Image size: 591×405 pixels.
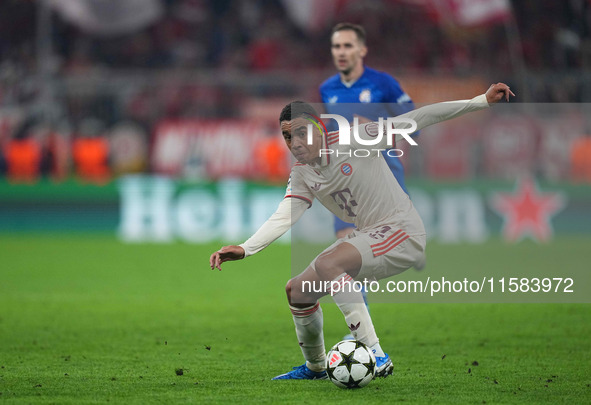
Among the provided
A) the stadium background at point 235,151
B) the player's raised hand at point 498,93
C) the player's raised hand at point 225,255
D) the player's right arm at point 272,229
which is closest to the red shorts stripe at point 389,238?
the player's right arm at point 272,229

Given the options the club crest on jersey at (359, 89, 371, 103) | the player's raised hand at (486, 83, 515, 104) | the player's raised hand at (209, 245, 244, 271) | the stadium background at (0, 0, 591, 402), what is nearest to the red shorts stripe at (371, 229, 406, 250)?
the player's raised hand at (209, 245, 244, 271)

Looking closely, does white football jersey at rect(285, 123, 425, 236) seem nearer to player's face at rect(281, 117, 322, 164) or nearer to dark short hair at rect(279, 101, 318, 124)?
player's face at rect(281, 117, 322, 164)

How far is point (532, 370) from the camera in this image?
596 centimetres

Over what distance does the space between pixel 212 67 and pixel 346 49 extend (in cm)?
1142

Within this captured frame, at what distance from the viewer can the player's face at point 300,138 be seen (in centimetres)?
536

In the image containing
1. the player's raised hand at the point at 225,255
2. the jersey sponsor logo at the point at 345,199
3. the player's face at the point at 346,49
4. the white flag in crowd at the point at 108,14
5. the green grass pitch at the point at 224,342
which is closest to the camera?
the player's raised hand at the point at 225,255

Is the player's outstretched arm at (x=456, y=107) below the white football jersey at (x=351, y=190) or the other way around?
the other way around

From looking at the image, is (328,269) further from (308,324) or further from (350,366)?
(350,366)

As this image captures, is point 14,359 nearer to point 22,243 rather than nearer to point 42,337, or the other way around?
point 42,337

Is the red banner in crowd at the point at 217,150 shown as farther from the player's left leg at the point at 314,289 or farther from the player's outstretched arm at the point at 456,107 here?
the player's outstretched arm at the point at 456,107

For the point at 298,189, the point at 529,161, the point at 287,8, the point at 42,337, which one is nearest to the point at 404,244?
the point at 298,189

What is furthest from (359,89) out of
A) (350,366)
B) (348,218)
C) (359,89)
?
(350,366)

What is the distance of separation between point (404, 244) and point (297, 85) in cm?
1025

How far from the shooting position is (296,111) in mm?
5398
